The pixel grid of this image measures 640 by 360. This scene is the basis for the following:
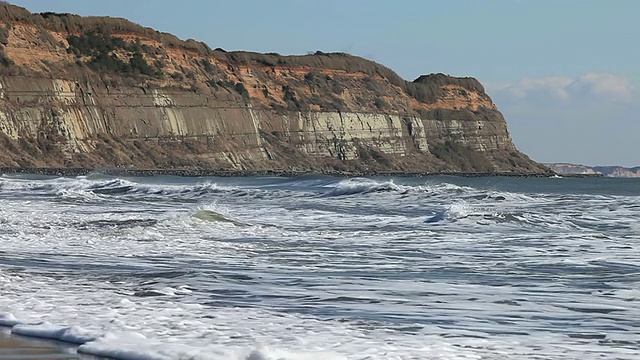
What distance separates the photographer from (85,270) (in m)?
10.9

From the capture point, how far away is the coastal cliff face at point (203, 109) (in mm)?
70750

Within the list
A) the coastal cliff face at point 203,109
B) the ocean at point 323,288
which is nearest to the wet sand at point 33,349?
the ocean at point 323,288

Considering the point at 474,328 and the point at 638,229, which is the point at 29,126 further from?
the point at 474,328

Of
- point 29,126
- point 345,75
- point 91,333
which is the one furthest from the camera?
point 345,75

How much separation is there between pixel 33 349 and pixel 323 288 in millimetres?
3553

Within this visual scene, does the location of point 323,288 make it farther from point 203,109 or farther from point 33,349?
point 203,109

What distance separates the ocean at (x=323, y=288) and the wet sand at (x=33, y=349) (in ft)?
0.37

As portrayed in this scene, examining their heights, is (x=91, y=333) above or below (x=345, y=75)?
below

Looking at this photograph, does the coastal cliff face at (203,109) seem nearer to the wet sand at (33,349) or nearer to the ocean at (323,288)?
the ocean at (323,288)

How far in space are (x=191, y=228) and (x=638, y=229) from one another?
25.6 feet

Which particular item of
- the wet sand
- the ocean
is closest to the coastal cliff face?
the ocean

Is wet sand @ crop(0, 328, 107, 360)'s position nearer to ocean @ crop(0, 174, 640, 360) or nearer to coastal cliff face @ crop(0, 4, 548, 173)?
ocean @ crop(0, 174, 640, 360)

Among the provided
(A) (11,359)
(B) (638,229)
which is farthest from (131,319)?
(B) (638,229)

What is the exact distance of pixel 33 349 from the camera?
6.56 m
